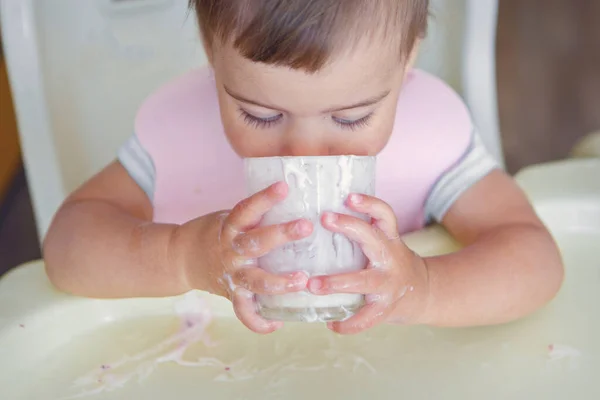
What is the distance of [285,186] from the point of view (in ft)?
1.53

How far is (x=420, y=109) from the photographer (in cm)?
81

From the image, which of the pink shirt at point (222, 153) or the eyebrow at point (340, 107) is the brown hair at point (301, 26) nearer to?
the eyebrow at point (340, 107)

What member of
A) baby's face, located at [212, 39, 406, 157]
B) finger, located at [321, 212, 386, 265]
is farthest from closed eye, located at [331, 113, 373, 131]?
finger, located at [321, 212, 386, 265]

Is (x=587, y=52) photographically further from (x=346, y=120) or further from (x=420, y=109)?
(x=346, y=120)

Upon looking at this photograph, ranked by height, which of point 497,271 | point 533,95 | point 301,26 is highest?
point 301,26

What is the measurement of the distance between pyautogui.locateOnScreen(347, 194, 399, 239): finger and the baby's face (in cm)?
9

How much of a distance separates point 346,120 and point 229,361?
22 centimetres

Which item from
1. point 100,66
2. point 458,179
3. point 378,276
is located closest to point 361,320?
point 378,276

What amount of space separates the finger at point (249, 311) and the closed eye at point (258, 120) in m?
0.14

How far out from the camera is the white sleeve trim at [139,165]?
79 cm

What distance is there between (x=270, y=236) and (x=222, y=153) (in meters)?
0.34

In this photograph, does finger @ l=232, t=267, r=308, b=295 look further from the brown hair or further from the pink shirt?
the pink shirt

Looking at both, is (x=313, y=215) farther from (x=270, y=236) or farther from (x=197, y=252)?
(x=197, y=252)

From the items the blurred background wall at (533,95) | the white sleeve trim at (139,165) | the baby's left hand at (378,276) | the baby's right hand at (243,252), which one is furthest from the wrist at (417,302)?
the blurred background wall at (533,95)
